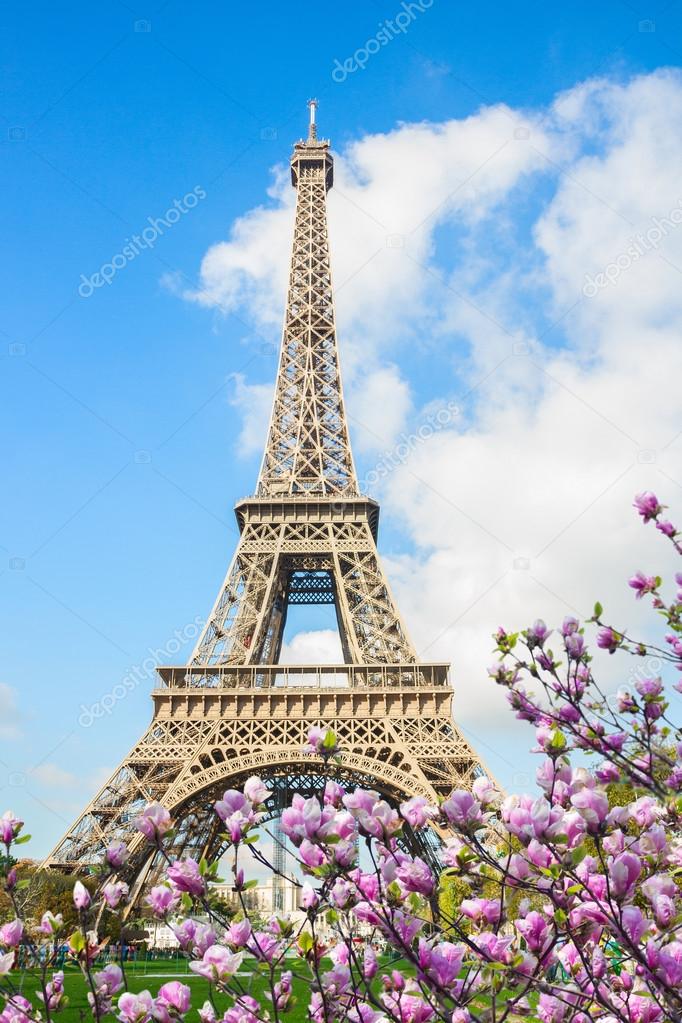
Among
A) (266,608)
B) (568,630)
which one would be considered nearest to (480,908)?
(568,630)

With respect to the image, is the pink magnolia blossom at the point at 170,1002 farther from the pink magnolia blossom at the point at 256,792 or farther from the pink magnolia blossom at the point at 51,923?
the pink magnolia blossom at the point at 51,923

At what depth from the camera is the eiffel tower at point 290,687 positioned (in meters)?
34.5

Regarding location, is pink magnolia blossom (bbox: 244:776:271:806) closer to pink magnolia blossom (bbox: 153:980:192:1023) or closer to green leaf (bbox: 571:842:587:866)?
pink magnolia blossom (bbox: 153:980:192:1023)

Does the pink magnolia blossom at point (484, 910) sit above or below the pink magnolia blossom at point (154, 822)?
above

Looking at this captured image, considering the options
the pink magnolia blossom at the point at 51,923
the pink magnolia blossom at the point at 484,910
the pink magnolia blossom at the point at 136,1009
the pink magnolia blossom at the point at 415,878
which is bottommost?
the pink magnolia blossom at the point at 136,1009

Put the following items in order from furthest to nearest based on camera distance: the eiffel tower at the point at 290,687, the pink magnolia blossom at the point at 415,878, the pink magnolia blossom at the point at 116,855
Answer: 1. the eiffel tower at the point at 290,687
2. the pink magnolia blossom at the point at 116,855
3. the pink magnolia blossom at the point at 415,878

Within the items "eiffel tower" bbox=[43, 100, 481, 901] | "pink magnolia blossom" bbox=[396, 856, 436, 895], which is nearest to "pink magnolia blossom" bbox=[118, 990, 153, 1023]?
"pink magnolia blossom" bbox=[396, 856, 436, 895]

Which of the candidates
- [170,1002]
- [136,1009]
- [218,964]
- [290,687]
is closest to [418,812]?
[218,964]

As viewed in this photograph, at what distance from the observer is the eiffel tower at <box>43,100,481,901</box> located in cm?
3450

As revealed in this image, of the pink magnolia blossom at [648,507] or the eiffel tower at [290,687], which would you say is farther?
the eiffel tower at [290,687]

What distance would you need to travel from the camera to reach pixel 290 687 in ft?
→ 125

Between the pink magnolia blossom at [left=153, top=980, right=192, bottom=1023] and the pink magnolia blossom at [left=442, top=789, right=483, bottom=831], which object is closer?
the pink magnolia blossom at [left=442, top=789, right=483, bottom=831]

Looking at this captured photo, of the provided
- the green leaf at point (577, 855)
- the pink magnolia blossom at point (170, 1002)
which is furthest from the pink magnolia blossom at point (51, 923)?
the green leaf at point (577, 855)

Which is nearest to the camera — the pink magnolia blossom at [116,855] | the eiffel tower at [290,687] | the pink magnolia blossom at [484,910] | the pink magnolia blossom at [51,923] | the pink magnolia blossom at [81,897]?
the pink magnolia blossom at [484,910]
